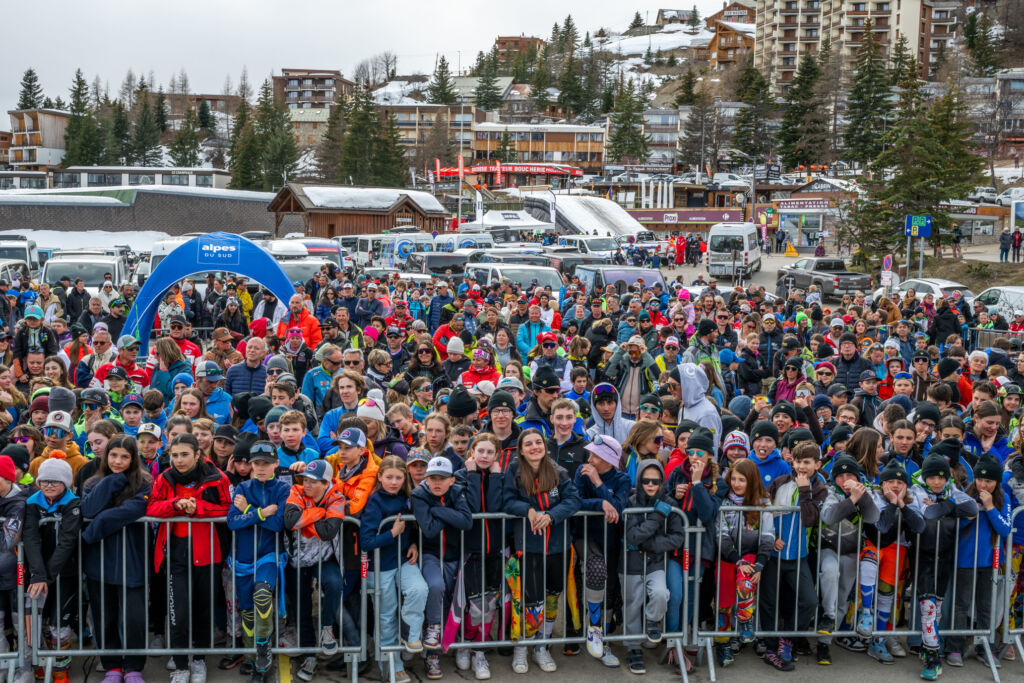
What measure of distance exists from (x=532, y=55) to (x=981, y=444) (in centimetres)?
17679

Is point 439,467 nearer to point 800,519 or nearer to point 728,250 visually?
point 800,519

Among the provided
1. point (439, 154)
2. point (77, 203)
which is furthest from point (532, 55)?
point (77, 203)

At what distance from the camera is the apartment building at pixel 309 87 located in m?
154

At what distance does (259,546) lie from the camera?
18.9 ft

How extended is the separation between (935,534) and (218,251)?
12.3m

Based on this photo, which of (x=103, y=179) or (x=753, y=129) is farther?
(x=753, y=129)

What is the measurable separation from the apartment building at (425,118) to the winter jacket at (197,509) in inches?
4522

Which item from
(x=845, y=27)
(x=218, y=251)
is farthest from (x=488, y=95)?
(x=218, y=251)

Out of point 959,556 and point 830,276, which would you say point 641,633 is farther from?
point 830,276

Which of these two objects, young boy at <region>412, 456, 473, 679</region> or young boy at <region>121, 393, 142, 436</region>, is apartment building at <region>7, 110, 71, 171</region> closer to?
young boy at <region>121, 393, 142, 436</region>

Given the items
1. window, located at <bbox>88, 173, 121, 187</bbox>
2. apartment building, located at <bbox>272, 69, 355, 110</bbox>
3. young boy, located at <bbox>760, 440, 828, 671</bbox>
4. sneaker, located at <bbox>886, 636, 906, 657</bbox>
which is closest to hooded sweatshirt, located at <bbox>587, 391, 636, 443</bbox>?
young boy, located at <bbox>760, 440, 828, 671</bbox>

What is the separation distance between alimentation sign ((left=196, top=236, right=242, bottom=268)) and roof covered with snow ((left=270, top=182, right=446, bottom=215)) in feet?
127

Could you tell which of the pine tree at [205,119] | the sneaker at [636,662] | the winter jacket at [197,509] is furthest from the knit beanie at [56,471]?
the pine tree at [205,119]

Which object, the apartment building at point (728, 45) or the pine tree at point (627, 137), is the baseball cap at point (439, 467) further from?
the apartment building at point (728, 45)
